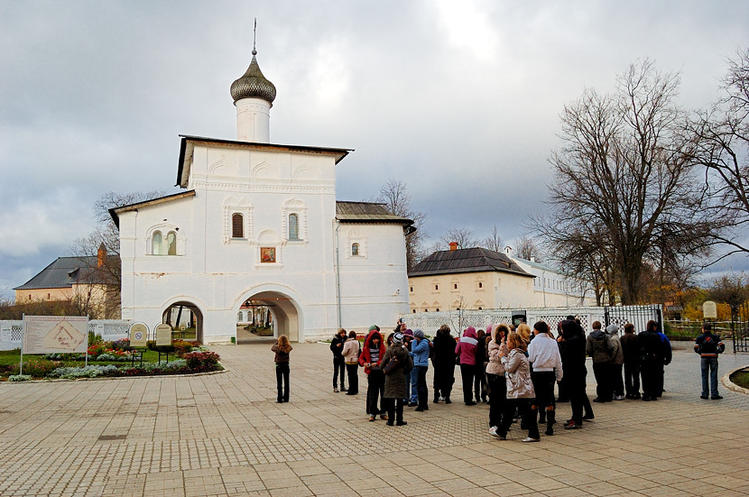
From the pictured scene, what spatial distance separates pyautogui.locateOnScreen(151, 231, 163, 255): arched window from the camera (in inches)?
1314

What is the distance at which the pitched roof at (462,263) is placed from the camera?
5353cm

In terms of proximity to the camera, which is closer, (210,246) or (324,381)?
(324,381)

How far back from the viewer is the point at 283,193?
36.9 meters

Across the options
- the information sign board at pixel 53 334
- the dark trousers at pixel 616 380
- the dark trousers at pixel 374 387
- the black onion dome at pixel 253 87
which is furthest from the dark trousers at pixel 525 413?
the black onion dome at pixel 253 87

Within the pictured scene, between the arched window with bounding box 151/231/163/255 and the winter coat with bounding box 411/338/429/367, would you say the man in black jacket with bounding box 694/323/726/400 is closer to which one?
the winter coat with bounding box 411/338/429/367

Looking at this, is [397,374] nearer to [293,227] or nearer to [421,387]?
[421,387]

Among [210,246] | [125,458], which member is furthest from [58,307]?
[125,458]

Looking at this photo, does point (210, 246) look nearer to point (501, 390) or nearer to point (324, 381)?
point (324, 381)

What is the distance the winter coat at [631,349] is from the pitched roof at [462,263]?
40726mm

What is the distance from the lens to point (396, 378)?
9703 millimetres

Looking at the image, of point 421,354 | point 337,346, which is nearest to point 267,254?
point 337,346

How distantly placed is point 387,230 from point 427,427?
29.5 metres

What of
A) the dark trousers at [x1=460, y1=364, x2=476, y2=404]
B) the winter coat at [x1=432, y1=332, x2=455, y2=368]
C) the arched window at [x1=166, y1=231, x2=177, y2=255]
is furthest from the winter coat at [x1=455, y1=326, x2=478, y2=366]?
the arched window at [x1=166, y1=231, x2=177, y2=255]

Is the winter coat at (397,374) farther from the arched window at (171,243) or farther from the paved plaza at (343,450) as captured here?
the arched window at (171,243)
